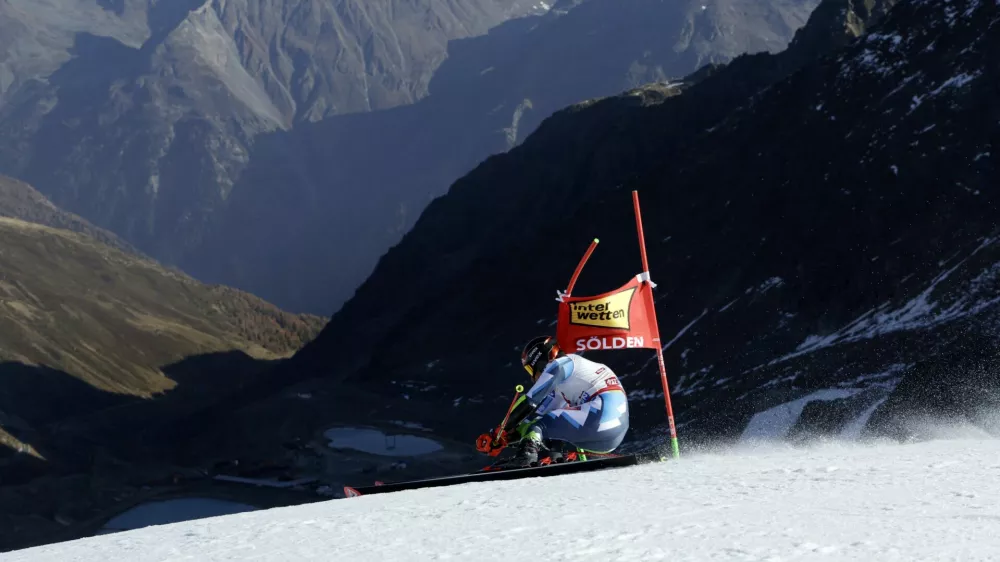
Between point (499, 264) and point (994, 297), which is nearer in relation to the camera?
point (994, 297)

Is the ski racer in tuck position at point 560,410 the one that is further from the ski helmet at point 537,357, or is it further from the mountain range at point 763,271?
the mountain range at point 763,271

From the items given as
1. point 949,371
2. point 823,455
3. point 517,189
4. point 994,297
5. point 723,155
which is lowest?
point 823,455

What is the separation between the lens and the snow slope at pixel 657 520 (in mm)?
11469

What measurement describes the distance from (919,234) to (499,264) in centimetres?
7560

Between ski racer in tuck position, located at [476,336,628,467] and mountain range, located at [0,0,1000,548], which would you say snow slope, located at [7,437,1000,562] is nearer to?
ski racer in tuck position, located at [476,336,628,467]

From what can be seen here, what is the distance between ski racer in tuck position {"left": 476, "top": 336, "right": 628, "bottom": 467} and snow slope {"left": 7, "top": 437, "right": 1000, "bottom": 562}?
991 mm

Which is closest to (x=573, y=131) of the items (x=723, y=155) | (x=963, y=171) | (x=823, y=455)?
(x=723, y=155)

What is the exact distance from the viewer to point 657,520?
13016mm

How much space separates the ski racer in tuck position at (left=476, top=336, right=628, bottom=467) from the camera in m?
17.9

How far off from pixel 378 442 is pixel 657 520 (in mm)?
113352

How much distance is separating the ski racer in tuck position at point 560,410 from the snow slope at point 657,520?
99cm

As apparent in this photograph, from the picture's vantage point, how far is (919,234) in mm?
88125

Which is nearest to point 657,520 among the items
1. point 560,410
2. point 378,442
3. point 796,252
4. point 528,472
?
point 528,472

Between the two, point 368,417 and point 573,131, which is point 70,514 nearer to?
point 368,417
